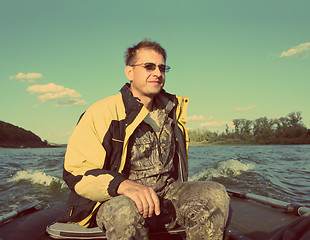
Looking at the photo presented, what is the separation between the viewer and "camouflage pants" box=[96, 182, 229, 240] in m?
1.66

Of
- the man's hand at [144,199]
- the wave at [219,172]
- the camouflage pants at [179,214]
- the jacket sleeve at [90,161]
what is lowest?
the wave at [219,172]

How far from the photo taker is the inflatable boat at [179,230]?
2360 millimetres

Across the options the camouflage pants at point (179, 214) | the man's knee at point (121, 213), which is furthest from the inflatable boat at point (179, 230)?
the man's knee at point (121, 213)

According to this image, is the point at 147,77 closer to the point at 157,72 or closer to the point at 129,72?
the point at 157,72

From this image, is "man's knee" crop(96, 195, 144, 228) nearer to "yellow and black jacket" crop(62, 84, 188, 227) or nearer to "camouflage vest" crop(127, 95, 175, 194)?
"yellow and black jacket" crop(62, 84, 188, 227)

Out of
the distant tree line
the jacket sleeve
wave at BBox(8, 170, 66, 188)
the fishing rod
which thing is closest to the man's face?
the jacket sleeve

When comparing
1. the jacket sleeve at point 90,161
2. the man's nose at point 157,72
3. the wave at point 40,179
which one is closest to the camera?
the jacket sleeve at point 90,161

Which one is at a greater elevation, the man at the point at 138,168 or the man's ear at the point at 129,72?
the man's ear at the point at 129,72

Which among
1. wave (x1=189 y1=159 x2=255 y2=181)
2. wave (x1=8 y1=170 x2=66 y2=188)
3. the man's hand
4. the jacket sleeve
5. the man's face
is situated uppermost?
the man's face

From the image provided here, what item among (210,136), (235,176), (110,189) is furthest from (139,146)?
(210,136)

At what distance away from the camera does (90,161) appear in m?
2.03

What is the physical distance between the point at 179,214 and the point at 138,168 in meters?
0.54

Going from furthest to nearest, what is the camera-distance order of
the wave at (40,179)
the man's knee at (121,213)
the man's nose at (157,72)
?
the wave at (40,179)
the man's nose at (157,72)
the man's knee at (121,213)

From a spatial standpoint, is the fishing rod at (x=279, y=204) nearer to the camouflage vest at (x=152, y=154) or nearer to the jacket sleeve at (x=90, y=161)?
the camouflage vest at (x=152, y=154)
